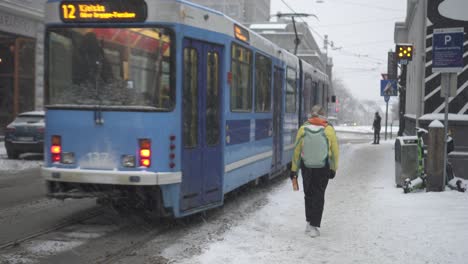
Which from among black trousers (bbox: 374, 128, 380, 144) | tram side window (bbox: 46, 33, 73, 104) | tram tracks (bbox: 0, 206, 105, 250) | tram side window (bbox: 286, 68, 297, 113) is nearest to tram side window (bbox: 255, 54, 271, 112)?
tram side window (bbox: 286, 68, 297, 113)

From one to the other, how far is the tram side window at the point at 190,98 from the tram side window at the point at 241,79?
1365 mm

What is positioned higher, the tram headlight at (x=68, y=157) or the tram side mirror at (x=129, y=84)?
the tram side mirror at (x=129, y=84)

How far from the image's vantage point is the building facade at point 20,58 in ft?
81.6

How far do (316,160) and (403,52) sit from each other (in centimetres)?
1237

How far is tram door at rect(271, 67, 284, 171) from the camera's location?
1281 centimetres

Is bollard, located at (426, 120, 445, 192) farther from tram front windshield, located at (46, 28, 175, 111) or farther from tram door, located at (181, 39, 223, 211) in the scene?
tram front windshield, located at (46, 28, 175, 111)

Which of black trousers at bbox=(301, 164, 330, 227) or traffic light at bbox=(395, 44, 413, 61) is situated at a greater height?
traffic light at bbox=(395, 44, 413, 61)

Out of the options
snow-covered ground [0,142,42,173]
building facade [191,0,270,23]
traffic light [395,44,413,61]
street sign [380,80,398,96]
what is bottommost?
snow-covered ground [0,142,42,173]

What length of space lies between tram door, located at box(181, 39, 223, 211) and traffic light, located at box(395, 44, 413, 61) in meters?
11.6

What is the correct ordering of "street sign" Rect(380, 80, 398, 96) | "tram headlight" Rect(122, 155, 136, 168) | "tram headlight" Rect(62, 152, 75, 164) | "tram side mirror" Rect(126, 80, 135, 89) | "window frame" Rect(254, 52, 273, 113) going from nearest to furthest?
"tram headlight" Rect(122, 155, 136, 168), "tram side mirror" Rect(126, 80, 135, 89), "tram headlight" Rect(62, 152, 75, 164), "window frame" Rect(254, 52, 273, 113), "street sign" Rect(380, 80, 398, 96)

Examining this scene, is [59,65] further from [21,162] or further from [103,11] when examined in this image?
[21,162]

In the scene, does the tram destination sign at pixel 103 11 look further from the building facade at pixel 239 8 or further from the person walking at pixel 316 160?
the building facade at pixel 239 8

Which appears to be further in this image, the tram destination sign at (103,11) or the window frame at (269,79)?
the window frame at (269,79)

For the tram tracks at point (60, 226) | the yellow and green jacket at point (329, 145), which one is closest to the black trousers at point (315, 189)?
the yellow and green jacket at point (329, 145)
